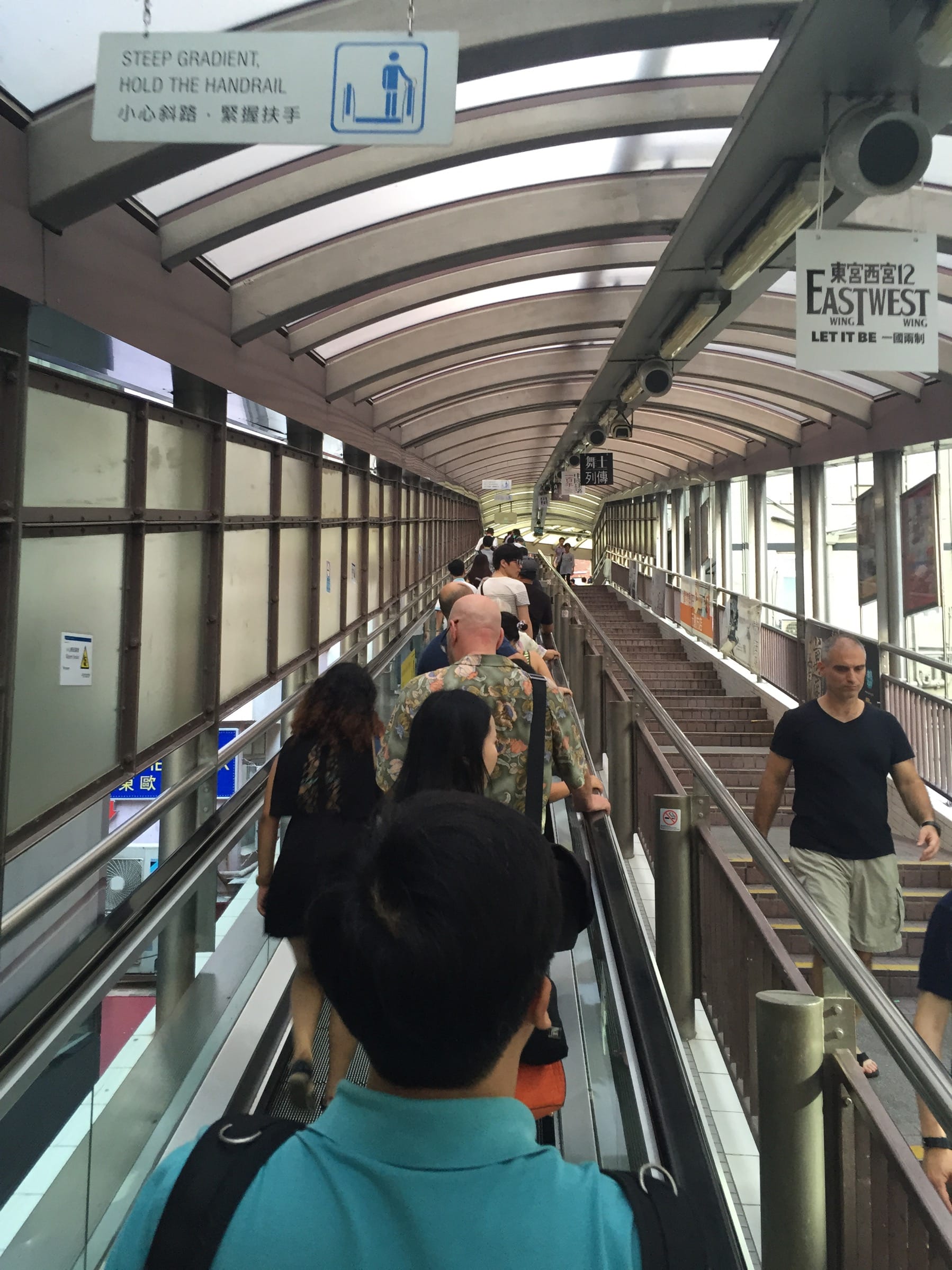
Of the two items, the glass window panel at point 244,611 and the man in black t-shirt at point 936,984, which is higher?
the glass window panel at point 244,611

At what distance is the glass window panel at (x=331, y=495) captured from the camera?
971 centimetres

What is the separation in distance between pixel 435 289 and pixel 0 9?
431cm

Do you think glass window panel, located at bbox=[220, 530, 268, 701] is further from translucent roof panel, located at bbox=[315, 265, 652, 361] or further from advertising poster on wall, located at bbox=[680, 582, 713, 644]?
advertising poster on wall, located at bbox=[680, 582, 713, 644]

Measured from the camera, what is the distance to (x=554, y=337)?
34.5ft

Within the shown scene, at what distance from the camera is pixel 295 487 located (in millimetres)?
8469

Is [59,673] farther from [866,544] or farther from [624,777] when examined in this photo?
[866,544]

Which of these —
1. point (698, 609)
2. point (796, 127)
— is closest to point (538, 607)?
point (796, 127)

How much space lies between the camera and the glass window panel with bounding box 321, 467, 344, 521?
9.71 m

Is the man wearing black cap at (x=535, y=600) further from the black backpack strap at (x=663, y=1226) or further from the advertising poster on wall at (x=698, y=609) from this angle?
the black backpack strap at (x=663, y=1226)

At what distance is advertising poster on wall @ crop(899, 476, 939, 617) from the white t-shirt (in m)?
5.81

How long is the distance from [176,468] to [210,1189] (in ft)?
16.5

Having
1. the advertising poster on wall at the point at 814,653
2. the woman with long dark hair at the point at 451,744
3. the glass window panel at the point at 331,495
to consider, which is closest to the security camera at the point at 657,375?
the glass window panel at the point at 331,495

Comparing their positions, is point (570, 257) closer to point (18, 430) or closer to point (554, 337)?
point (554, 337)

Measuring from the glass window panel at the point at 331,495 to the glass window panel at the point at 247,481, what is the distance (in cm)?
192
